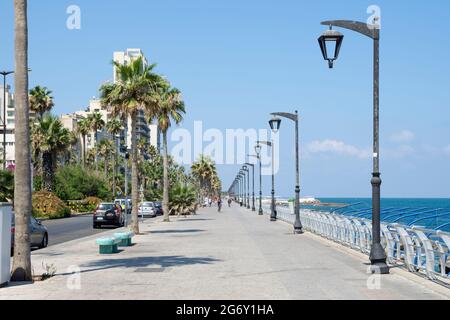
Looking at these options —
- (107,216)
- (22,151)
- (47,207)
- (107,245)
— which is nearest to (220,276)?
(22,151)

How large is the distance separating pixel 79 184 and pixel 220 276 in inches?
2946

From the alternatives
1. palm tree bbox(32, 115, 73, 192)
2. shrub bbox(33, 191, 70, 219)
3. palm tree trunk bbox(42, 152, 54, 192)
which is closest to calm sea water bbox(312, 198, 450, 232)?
shrub bbox(33, 191, 70, 219)

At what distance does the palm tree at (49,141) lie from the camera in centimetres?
6756

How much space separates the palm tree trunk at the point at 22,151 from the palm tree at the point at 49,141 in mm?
53862

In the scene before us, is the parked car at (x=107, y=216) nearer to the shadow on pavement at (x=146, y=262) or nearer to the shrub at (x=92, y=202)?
the shadow on pavement at (x=146, y=262)

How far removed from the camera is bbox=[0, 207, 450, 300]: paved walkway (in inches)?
480

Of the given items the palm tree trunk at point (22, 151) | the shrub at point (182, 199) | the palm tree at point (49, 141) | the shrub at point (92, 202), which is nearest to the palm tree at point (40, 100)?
the palm tree at point (49, 141)

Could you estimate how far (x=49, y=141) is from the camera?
67.7m

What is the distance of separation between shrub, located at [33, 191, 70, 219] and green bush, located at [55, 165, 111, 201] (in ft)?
49.1

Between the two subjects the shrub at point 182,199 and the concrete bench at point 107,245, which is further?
the shrub at point 182,199

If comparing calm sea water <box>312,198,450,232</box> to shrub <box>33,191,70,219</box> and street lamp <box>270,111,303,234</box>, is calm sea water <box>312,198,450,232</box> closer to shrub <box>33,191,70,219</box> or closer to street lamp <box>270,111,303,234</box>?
street lamp <box>270,111,303,234</box>
